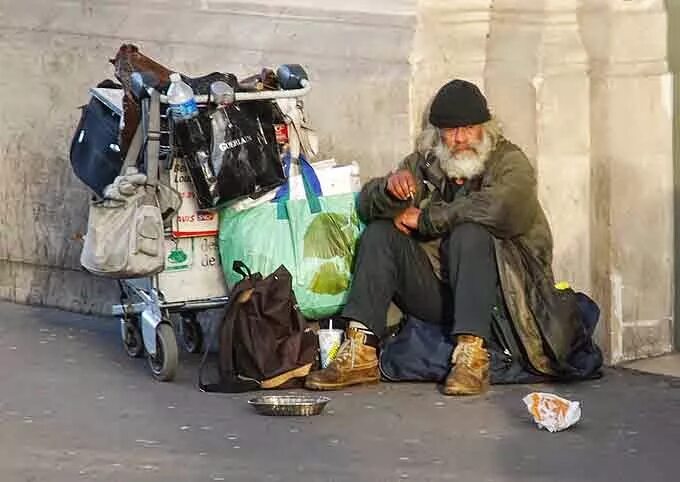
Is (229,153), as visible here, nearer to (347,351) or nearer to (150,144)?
(150,144)

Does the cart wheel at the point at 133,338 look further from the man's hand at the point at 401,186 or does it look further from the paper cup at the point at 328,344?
the man's hand at the point at 401,186

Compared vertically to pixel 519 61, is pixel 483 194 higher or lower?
lower

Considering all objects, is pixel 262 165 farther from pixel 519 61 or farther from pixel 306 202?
pixel 519 61

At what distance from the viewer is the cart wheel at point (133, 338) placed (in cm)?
776

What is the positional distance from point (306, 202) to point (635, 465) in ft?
6.64

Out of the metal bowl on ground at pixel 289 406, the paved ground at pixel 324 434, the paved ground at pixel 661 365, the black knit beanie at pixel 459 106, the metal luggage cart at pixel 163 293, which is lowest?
the paved ground at pixel 324 434

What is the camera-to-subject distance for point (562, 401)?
6.40 meters

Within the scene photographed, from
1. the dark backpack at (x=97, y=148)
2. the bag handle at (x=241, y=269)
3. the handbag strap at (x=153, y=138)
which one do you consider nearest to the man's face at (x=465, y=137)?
the bag handle at (x=241, y=269)

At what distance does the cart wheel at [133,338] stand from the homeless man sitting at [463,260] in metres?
0.95

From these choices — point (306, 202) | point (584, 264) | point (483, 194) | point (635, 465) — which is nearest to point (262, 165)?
point (306, 202)

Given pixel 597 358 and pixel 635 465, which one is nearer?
pixel 635 465

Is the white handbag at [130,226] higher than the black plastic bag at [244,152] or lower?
lower

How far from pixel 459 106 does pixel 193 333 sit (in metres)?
1.61

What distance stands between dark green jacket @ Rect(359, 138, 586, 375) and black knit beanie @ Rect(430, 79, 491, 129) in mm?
157
